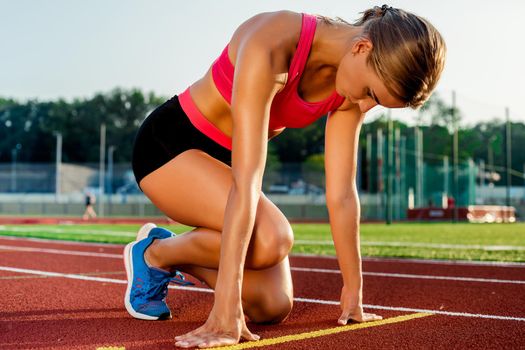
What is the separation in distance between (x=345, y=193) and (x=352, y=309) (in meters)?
0.57

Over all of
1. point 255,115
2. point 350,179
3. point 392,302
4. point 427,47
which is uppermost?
point 427,47

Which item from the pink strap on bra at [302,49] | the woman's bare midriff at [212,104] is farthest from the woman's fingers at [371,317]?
the pink strap on bra at [302,49]

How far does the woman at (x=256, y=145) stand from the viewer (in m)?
2.47

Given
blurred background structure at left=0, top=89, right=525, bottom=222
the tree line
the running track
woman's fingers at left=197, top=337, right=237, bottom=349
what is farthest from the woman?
the tree line

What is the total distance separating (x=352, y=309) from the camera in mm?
3113

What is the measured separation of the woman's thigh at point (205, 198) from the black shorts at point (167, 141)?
0.16ft

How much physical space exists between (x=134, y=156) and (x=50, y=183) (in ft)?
127

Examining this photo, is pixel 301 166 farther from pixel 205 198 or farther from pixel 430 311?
pixel 205 198

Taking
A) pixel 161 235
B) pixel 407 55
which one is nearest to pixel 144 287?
pixel 161 235

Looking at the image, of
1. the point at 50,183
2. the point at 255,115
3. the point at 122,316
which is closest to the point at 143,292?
the point at 122,316

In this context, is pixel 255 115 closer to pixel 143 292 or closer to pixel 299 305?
pixel 143 292

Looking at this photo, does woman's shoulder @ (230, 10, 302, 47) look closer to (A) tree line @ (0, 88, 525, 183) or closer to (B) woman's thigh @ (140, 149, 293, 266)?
(B) woman's thigh @ (140, 149, 293, 266)

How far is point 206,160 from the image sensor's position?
3.13 m

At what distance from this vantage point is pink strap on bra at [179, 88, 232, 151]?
3174 mm
